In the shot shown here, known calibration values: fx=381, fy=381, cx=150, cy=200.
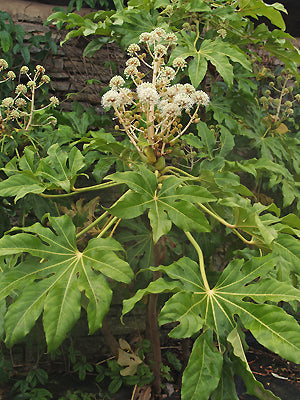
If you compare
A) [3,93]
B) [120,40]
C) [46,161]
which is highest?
[120,40]

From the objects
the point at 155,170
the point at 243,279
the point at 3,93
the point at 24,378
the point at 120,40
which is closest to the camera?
the point at 243,279

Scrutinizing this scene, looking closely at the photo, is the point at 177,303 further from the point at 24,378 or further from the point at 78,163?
the point at 24,378

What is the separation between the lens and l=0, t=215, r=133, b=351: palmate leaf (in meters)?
0.85

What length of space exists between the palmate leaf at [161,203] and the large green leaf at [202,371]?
26 centimetres

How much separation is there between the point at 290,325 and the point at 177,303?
0.81 feet

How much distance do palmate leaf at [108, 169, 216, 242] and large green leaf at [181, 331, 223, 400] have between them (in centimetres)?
26

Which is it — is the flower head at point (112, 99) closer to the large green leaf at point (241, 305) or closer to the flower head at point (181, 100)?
the flower head at point (181, 100)

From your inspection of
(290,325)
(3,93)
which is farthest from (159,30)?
(3,93)

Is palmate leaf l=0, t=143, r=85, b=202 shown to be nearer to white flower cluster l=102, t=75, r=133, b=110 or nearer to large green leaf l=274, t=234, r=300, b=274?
white flower cluster l=102, t=75, r=133, b=110

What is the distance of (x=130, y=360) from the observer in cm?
175

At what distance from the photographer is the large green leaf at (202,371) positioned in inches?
31.2

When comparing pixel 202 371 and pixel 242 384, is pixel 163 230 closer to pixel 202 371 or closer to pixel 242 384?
pixel 202 371

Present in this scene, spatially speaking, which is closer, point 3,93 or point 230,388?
point 230,388

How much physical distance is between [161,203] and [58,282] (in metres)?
0.33
